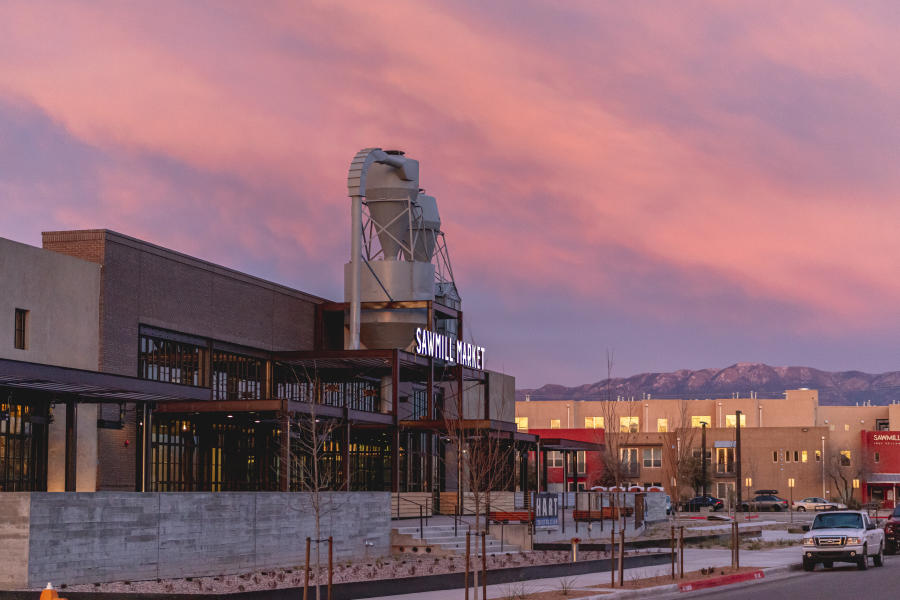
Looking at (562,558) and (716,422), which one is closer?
(562,558)

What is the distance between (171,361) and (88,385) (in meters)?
11.1

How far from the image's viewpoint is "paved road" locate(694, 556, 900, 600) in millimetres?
27188

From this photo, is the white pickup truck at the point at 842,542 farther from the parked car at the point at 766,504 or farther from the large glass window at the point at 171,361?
the parked car at the point at 766,504

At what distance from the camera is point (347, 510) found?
120 ft

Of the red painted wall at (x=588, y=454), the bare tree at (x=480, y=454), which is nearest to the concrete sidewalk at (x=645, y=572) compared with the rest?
the bare tree at (x=480, y=454)

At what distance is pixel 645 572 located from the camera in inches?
1276

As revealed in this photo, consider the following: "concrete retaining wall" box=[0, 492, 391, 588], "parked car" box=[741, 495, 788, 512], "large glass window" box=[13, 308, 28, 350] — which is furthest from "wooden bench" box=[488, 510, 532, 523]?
"parked car" box=[741, 495, 788, 512]

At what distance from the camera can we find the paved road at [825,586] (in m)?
27.2

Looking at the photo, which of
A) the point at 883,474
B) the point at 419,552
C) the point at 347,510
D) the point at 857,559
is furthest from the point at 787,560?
the point at 883,474

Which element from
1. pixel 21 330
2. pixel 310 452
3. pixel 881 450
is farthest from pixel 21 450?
pixel 881 450

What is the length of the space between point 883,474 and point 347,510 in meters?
114

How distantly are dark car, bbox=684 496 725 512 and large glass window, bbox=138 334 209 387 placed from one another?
220ft

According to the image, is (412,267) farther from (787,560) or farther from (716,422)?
(716,422)

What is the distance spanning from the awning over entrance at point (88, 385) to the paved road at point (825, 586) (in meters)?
17.6
